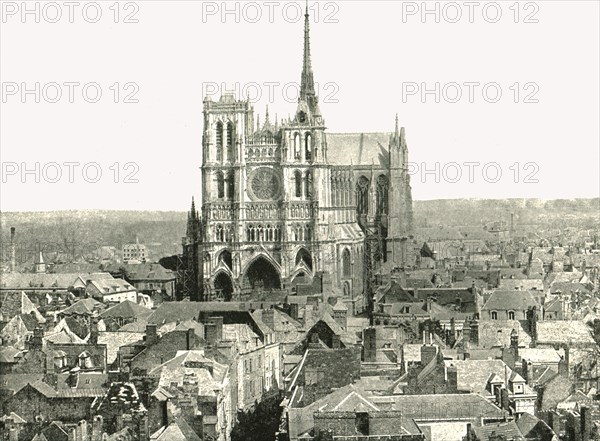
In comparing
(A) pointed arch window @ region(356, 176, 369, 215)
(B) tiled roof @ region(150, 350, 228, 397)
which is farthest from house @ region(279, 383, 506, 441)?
(A) pointed arch window @ region(356, 176, 369, 215)

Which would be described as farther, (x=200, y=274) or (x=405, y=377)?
(x=200, y=274)

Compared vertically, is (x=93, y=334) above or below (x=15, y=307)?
above

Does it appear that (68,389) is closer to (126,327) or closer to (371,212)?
(126,327)

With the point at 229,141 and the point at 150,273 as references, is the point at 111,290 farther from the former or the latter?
the point at 229,141

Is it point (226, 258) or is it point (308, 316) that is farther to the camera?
point (226, 258)

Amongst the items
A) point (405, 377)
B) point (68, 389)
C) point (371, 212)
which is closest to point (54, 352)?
point (68, 389)

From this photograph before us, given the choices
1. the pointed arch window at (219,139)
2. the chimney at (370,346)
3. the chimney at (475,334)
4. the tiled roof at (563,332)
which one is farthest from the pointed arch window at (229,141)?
the chimney at (370,346)

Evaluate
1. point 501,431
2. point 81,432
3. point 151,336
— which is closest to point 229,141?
point 151,336
